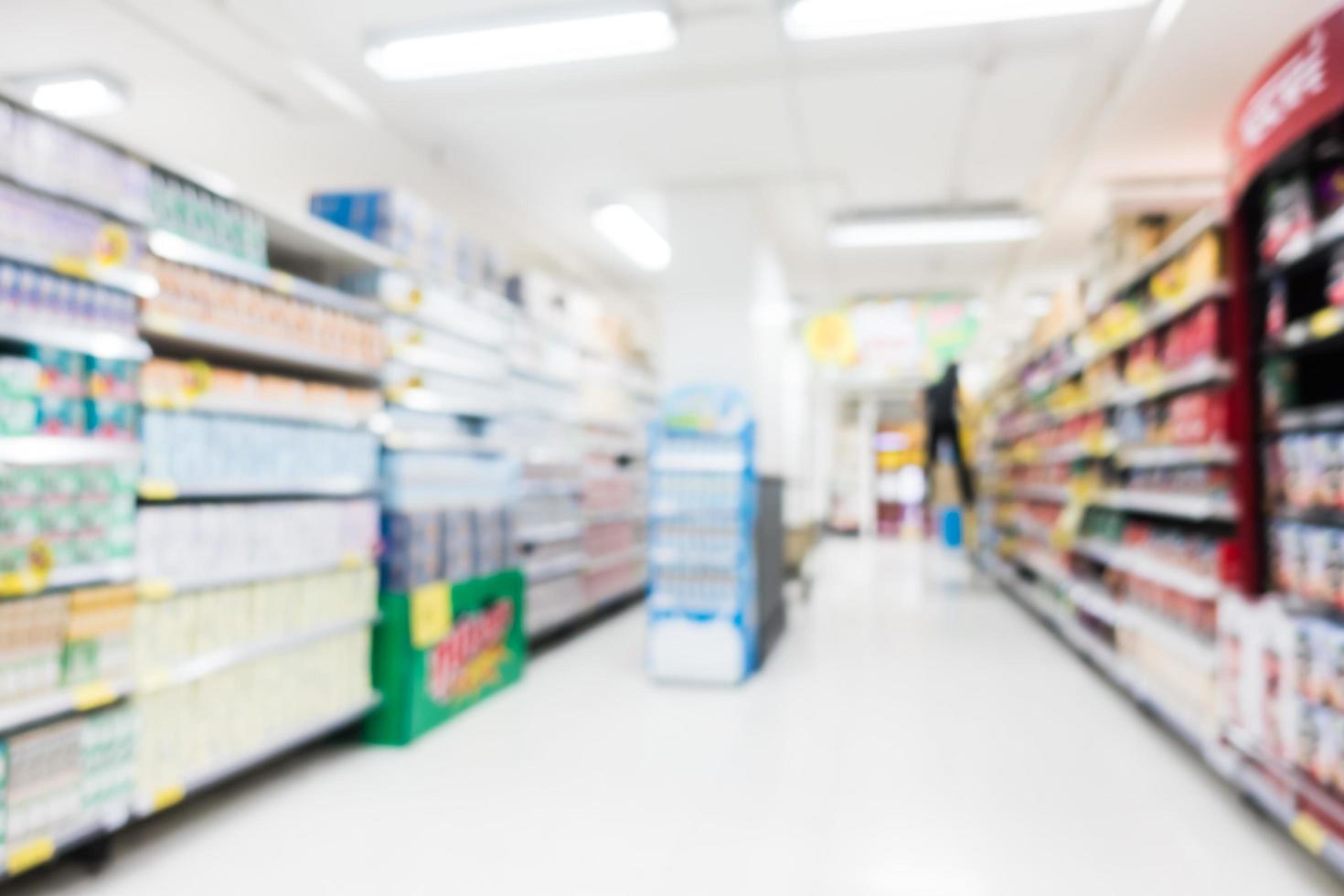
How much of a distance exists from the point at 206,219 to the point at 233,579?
1338 mm

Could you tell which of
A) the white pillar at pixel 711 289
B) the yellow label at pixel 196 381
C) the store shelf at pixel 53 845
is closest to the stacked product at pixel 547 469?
the white pillar at pixel 711 289

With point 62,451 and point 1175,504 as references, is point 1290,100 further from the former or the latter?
point 62,451

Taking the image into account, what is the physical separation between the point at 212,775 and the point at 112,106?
420 centimetres

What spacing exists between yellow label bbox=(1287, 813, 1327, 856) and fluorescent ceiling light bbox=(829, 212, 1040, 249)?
5.29 metres

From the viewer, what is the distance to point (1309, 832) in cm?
267

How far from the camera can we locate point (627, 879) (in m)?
2.70

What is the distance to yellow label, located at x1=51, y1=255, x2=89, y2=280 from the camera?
100.0 inches

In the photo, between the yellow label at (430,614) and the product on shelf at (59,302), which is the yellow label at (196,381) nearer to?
the product on shelf at (59,302)

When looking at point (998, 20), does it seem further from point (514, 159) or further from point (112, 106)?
point (112, 106)

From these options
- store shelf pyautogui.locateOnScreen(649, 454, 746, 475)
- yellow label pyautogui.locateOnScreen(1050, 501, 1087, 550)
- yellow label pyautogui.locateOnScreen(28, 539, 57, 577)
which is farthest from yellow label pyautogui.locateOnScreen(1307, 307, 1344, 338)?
yellow label pyautogui.locateOnScreen(28, 539, 57, 577)

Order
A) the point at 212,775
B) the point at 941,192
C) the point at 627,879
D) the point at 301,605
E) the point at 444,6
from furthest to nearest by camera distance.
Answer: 1. the point at 941,192
2. the point at 444,6
3. the point at 301,605
4. the point at 212,775
5. the point at 627,879

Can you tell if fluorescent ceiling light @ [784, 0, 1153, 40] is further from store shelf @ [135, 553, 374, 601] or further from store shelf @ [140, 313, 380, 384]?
store shelf @ [135, 553, 374, 601]

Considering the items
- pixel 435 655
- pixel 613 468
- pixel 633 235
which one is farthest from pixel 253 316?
pixel 633 235

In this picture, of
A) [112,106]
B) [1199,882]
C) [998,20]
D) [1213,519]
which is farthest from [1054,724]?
[112,106]
